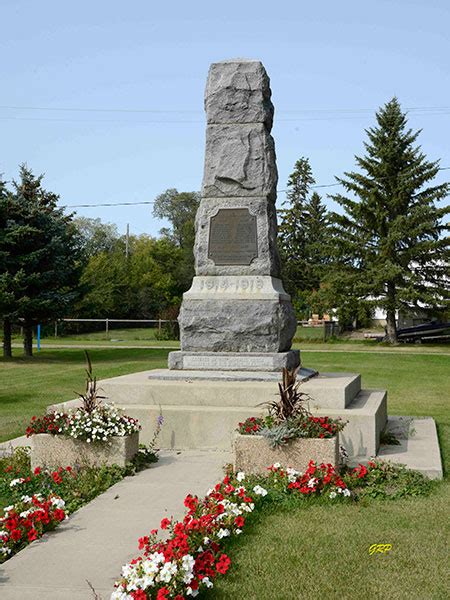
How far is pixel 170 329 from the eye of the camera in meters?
40.0

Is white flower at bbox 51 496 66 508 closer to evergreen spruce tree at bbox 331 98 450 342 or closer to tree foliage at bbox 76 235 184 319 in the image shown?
evergreen spruce tree at bbox 331 98 450 342

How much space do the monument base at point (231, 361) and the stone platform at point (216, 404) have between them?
0.47 ft

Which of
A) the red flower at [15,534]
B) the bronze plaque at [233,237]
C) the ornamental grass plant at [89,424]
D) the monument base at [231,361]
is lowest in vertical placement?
the red flower at [15,534]

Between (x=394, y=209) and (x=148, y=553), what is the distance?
105ft

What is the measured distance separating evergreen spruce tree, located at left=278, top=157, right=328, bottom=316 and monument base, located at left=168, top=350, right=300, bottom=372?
45.3 meters

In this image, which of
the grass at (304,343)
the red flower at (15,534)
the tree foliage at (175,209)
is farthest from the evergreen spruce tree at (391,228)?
the tree foliage at (175,209)

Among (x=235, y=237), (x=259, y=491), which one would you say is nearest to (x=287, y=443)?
(x=259, y=491)

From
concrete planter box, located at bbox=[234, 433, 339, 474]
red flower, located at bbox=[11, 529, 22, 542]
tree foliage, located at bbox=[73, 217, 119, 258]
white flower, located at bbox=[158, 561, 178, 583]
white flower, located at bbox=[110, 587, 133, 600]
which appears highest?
tree foliage, located at bbox=[73, 217, 119, 258]

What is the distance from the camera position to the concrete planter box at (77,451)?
7.21 metres

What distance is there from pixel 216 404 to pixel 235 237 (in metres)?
2.62

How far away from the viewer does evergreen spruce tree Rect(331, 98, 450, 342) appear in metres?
33.1

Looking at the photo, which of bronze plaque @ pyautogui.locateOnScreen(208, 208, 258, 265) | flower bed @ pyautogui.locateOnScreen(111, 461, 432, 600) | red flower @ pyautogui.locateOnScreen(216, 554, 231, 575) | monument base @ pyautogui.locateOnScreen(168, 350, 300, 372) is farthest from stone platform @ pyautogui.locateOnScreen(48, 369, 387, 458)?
red flower @ pyautogui.locateOnScreen(216, 554, 231, 575)

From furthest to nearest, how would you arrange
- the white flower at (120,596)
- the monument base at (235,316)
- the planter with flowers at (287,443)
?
the monument base at (235,316) → the planter with flowers at (287,443) → the white flower at (120,596)

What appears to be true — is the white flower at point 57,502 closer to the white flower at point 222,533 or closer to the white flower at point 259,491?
the white flower at point 222,533
